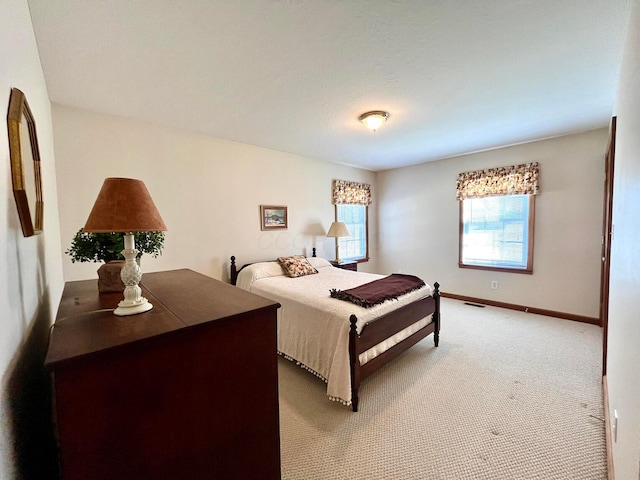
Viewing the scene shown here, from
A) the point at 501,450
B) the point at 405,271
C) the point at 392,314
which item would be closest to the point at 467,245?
the point at 405,271

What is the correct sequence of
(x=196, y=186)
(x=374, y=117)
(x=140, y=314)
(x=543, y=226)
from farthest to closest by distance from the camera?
(x=543, y=226) → (x=196, y=186) → (x=374, y=117) → (x=140, y=314)

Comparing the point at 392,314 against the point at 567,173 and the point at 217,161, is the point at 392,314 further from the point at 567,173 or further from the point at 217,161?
the point at 567,173

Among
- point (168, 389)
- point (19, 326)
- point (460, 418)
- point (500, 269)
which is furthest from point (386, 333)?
point (500, 269)

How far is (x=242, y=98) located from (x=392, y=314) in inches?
90.0

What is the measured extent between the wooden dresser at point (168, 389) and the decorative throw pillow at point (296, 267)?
230 cm

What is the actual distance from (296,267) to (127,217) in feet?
8.95

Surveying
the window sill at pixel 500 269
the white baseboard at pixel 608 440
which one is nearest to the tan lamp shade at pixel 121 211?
the white baseboard at pixel 608 440

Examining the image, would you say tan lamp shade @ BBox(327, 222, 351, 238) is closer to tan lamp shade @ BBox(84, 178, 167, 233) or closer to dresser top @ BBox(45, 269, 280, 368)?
dresser top @ BBox(45, 269, 280, 368)

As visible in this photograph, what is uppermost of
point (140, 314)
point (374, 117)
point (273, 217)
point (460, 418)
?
point (374, 117)

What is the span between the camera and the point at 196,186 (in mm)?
3244

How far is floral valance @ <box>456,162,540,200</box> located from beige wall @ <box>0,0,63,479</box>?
15.8 feet

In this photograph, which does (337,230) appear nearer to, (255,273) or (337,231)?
(337,231)

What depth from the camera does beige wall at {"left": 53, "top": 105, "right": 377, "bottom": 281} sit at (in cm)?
253

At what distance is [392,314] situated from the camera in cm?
237
